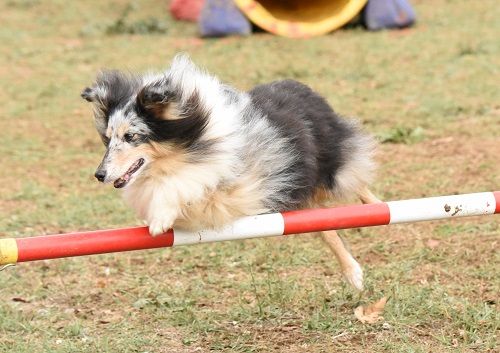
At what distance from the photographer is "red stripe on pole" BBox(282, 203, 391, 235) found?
396 centimetres

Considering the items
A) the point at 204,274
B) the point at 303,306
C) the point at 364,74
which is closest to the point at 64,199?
the point at 204,274

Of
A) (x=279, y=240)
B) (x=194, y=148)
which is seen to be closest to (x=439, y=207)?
(x=194, y=148)

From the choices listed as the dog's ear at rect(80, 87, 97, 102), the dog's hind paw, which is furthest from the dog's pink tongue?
the dog's hind paw

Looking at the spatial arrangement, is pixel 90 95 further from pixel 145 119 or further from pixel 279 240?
pixel 279 240

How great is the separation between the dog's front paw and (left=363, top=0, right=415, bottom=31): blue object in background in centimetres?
842

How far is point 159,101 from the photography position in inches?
158

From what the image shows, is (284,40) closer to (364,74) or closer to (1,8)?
(364,74)

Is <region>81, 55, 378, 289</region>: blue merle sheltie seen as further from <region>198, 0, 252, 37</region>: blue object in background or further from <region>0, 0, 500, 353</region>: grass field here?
<region>198, 0, 252, 37</region>: blue object in background

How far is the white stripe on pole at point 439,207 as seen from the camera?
13.2ft

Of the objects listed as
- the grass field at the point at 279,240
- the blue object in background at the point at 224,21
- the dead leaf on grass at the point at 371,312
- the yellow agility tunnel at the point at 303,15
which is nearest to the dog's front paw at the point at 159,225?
the grass field at the point at 279,240

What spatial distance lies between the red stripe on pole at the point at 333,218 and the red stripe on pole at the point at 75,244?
66 centimetres

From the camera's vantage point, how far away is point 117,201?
688 centimetres

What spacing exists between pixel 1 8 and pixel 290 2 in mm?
5137

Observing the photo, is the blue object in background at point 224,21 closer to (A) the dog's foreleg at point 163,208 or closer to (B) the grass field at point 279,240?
(B) the grass field at point 279,240
